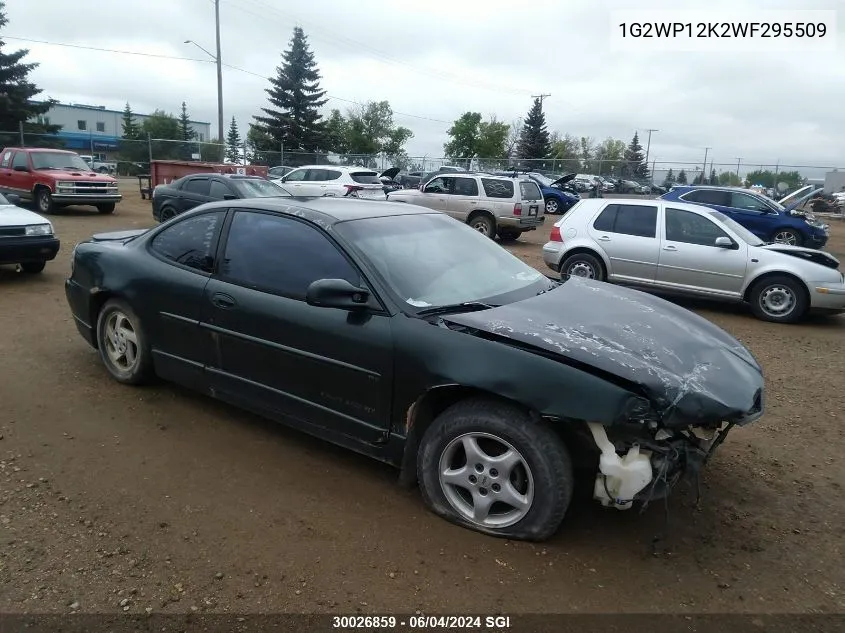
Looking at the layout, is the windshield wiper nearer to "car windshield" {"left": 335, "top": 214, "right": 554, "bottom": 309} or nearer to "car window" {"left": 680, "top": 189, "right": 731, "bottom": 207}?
"car windshield" {"left": 335, "top": 214, "right": 554, "bottom": 309}

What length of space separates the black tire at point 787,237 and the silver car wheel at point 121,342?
15116 mm

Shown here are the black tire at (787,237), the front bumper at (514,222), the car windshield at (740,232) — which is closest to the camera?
the car windshield at (740,232)

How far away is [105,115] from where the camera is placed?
92125mm

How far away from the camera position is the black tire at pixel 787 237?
1501 cm

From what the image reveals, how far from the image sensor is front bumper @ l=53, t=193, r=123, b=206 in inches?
654

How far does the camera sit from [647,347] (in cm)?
312

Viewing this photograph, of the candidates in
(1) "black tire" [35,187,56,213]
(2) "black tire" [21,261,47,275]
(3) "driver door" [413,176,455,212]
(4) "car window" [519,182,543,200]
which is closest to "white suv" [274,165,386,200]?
(3) "driver door" [413,176,455,212]

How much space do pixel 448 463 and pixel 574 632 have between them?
0.98 m

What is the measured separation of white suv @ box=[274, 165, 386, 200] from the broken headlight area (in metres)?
15.4

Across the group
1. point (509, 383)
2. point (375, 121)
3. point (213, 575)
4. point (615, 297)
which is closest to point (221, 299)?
point (213, 575)

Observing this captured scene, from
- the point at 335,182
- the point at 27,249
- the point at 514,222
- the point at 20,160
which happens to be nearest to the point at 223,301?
the point at 27,249

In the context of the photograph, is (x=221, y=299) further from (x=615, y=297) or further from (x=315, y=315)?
(x=615, y=297)

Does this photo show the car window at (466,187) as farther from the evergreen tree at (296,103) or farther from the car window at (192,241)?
the evergreen tree at (296,103)

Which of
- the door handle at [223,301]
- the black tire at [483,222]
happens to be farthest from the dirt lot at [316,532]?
the black tire at [483,222]
